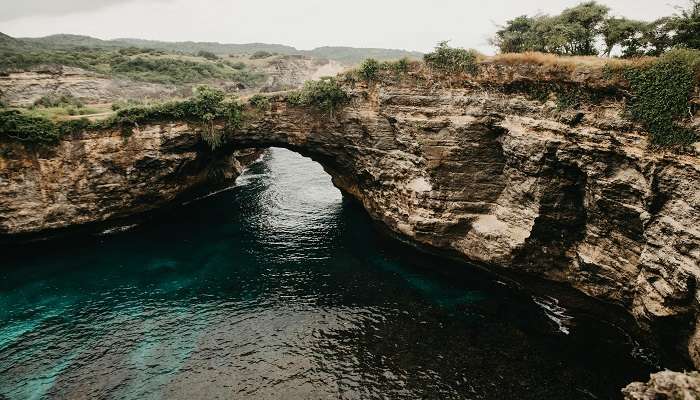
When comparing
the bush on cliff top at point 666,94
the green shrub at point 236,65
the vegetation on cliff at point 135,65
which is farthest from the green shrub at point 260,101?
the green shrub at point 236,65

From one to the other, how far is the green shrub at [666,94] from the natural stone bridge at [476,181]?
88cm

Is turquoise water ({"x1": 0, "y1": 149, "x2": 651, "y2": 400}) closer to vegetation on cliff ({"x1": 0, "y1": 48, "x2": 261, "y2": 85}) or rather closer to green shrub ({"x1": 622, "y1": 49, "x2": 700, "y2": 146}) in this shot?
green shrub ({"x1": 622, "y1": 49, "x2": 700, "y2": 146})

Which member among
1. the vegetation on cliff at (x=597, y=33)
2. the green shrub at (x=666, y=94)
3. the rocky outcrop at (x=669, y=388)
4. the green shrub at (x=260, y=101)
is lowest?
the rocky outcrop at (x=669, y=388)

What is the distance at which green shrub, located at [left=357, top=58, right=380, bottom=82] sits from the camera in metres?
31.1

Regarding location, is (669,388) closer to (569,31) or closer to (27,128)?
(569,31)

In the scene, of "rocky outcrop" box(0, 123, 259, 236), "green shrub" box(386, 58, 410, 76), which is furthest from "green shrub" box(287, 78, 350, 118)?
"rocky outcrop" box(0, 123, 259, 236)

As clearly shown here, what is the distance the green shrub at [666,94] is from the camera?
17.9 metres

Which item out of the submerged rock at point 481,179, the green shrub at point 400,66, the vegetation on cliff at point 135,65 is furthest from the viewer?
the vegetation on cliff at point 135,65

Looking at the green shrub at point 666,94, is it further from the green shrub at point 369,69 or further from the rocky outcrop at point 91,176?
the rocky outcrop at point 91,176

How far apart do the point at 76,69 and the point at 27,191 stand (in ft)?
125

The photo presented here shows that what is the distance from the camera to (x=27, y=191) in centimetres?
3281

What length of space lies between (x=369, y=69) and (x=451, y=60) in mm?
6609

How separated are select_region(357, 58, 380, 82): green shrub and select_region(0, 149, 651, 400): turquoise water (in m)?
13.9

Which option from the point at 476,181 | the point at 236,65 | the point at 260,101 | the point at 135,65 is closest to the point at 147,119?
the point at 260,101
